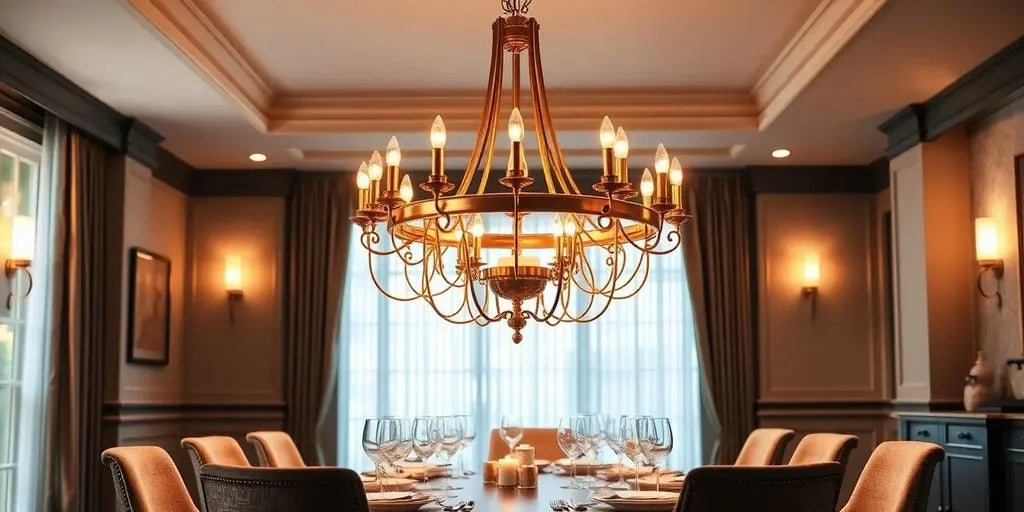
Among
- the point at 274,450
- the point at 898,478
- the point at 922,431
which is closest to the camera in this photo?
the point at 898,478

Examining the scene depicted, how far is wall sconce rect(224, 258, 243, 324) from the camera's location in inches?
279

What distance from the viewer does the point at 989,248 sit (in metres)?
5.39

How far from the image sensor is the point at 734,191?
7.17 m

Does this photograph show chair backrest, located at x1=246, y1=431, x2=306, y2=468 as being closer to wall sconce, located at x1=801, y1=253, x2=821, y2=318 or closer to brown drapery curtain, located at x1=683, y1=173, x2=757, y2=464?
brown drapery curtain, located at x1=683, y1=173, x2=757, y2=464

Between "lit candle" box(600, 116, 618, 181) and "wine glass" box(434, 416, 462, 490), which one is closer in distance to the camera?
"lit candle" box(600, 116, 618, 181)

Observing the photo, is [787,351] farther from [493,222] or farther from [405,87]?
[405,87]

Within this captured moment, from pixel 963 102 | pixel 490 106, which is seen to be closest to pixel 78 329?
pixel 490 106

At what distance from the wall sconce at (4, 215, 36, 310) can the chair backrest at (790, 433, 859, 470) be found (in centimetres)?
344

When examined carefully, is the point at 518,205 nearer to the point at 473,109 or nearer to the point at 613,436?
the point at 613,436

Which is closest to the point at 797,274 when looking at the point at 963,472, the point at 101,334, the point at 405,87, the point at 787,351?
the point at 787,351

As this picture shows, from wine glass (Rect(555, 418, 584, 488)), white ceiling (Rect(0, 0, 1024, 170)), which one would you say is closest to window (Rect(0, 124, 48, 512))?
white ceiling (Rect(0, 0, 1024, 170))

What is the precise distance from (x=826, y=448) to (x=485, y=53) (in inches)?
97.4

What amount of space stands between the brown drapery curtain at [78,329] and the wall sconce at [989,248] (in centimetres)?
433

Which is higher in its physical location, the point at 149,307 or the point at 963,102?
the point at 963,102
